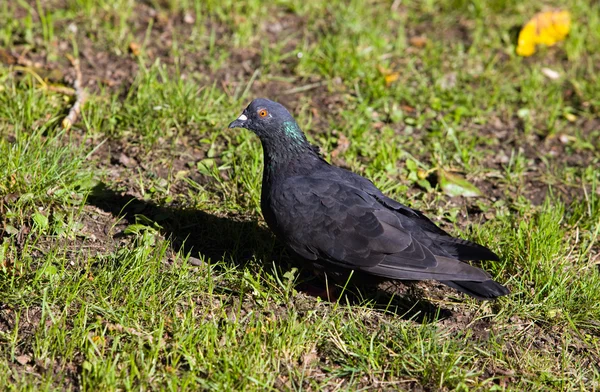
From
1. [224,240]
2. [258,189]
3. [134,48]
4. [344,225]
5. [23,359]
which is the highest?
[134,48]

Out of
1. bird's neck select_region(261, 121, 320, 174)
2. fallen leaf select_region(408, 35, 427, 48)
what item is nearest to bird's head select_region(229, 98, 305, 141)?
bird's neck select_region(261, 121, 320, 174)

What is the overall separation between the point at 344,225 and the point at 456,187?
1.59m

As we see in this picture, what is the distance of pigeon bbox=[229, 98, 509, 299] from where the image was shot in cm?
402

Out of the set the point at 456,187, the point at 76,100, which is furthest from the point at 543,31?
the point at 76,100

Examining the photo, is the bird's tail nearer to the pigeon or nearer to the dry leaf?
the pigeon

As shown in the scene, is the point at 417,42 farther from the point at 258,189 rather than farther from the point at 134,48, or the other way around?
the point at 258,189

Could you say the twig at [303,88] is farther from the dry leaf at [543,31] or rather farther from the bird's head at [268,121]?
the dry leaf at [543,31]

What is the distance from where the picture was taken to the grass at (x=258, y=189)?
3.80 meters

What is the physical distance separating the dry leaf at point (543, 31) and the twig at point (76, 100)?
13.9ft

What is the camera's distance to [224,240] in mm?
4777

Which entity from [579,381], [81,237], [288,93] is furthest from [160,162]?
[579,381]

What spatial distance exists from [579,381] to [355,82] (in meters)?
3.43

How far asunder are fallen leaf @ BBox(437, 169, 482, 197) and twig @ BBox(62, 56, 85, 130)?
2898mm

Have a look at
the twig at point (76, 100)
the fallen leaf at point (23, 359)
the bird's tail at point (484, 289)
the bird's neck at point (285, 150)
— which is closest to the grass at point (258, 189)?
the fallen leaf at point (23, 359)
